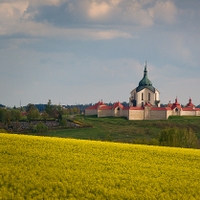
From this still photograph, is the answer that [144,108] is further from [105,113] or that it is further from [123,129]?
[123,129]

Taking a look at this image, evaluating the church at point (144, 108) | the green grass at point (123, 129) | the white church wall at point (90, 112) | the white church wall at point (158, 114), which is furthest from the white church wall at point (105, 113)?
the white church wall at point (158, 114)

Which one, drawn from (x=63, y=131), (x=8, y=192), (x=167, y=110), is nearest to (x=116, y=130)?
(x=63, y=131)

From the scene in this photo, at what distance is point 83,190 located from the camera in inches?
628

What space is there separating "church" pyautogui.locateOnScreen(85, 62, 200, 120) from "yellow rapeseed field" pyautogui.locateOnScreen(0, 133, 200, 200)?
282 ft

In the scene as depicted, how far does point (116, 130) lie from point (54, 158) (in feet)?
224

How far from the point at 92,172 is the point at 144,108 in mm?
95453

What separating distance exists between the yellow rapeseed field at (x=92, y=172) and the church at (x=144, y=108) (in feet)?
282

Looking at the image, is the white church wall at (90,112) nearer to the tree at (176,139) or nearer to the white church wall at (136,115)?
the white church wall at (136,115)

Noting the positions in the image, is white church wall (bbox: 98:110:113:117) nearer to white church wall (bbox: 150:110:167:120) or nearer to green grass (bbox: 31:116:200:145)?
green grass (bbox: 31:116:200:145)

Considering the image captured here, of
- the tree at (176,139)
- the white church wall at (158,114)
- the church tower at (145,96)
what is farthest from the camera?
the church tower at (145,96)

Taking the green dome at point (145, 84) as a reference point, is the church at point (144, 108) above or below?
below

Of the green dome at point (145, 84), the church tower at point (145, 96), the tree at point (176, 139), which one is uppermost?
the green dome at point (145, 84)

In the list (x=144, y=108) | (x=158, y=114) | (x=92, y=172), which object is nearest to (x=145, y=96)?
(x=144, y=108)

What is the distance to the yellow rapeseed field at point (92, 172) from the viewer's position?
1578 centimetres
